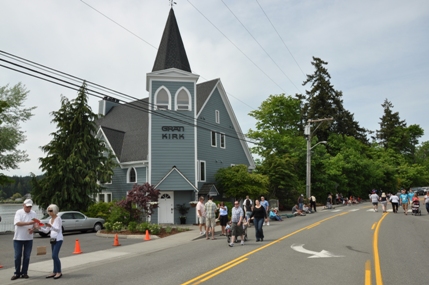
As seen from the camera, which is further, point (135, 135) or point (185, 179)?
point (135, 135)

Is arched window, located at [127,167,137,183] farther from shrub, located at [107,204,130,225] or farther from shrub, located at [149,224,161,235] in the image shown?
shrub, located at [149,224,161,235]

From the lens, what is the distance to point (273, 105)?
161ft

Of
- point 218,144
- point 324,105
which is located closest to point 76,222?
point 218,144

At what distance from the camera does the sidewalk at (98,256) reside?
10617 millimetres

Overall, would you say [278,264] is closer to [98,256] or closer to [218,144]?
[98,256]

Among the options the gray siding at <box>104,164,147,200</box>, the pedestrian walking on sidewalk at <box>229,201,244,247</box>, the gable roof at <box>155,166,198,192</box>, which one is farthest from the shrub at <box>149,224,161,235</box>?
the gray siding at <box>104,164,147,200</box>

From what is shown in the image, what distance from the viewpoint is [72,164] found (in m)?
28.7

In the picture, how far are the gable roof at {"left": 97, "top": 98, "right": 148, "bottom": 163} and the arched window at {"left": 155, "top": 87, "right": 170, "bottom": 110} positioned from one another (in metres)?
1.51

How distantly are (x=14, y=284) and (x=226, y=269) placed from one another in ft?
16.8

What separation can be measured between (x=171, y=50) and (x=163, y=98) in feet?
13.8

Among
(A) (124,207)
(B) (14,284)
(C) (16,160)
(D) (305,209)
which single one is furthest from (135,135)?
(B) (14,284)

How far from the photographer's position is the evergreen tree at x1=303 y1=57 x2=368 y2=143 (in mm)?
62344

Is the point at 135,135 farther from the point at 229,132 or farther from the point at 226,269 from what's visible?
the point at 226,269

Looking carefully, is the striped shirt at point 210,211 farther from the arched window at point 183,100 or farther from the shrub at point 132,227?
the arched window at point 183,100
